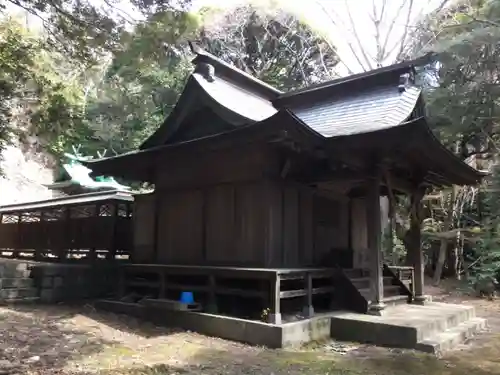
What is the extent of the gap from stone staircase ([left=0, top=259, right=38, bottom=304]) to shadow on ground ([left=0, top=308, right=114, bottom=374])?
1144 mm

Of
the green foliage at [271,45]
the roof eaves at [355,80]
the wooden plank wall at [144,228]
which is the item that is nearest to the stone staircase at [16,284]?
the wooden plank wall at [144,228]

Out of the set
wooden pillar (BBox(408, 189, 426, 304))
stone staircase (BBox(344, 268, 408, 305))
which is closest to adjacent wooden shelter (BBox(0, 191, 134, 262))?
stone staircase (BBox(344, 268, 408, 305))

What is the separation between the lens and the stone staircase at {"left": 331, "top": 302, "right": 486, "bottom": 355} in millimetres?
A: 6414

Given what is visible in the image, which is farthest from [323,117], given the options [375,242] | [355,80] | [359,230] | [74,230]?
[74,230]

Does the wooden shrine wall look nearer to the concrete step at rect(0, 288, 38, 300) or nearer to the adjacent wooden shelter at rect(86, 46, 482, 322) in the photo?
the adjacent wooden shelter at rect(86, 46, 482, 322)

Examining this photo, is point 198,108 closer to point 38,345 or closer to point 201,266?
point 201,266

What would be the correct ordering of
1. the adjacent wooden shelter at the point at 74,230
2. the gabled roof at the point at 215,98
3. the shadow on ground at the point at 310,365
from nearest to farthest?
the shadow on ground at the point at 310,365, the gabled roof at the point at 215,98, the adjacent wooden shelter at the point at 74,230

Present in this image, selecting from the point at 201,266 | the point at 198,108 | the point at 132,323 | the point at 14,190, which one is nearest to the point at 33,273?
the point at 132,323

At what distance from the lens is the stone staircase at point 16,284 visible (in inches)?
369

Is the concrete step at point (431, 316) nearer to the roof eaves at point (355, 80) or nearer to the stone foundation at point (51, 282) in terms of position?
the roof eaves at point (355, 80)

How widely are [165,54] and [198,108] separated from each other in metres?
2.83

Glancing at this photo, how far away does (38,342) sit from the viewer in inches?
245

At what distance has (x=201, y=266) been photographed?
824 centimetres

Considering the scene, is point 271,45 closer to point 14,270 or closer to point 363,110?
point 363,110
